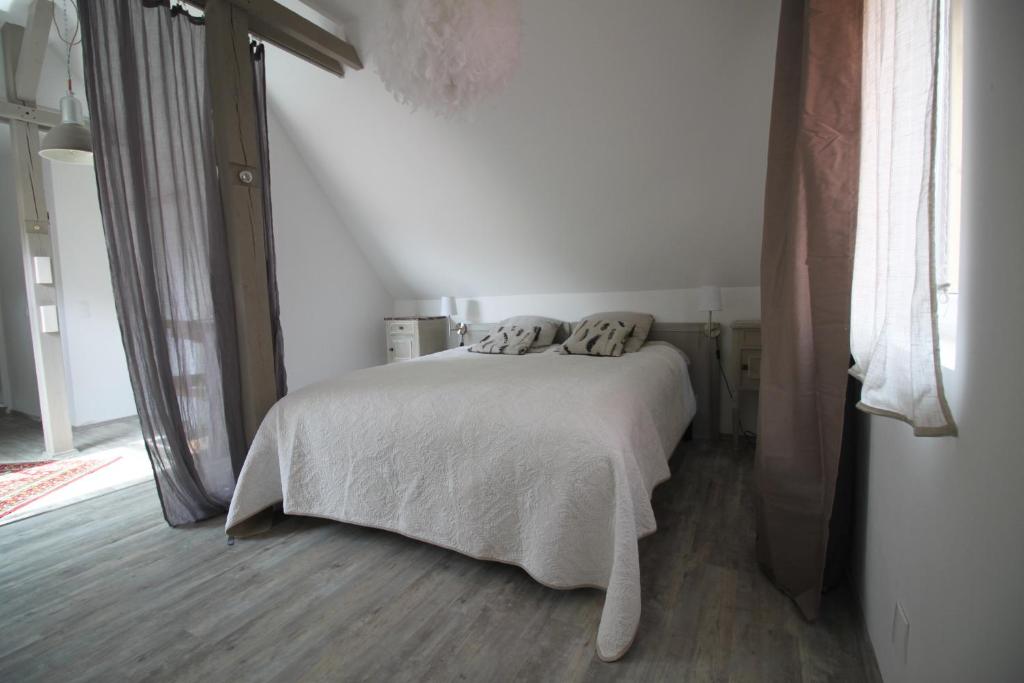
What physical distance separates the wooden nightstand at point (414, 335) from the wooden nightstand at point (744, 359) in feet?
8.12

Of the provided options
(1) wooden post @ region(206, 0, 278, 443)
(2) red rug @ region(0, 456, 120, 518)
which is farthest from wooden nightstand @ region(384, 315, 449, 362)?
(2) red rug @ region(0, 456, 120, 518)

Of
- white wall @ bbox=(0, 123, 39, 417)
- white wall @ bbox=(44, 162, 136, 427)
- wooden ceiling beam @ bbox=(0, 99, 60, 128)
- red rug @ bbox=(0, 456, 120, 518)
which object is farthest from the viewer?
white wall @ bbox=(0, 123, 39, 417)

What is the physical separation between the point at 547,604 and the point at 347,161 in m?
3.32

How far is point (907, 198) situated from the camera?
891 millimetres

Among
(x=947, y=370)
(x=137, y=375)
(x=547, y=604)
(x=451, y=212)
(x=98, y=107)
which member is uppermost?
(x=98, y=107)

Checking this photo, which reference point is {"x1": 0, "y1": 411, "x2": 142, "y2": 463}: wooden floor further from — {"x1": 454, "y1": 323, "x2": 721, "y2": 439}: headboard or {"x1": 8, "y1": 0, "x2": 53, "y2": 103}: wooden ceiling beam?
{"x1": 454, "y1": 323, "x2": 721, "y2": 439}: headboard

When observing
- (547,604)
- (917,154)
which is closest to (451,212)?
(547,604)

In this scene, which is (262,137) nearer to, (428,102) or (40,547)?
(428,102)

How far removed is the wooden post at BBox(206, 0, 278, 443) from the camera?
7.16ft

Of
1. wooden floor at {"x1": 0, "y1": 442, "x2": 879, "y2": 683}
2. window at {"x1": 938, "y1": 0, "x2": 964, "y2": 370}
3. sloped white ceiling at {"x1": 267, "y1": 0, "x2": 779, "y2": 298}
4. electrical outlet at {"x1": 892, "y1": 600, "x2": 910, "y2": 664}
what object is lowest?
wooden floor at {"x1": 0, "y1": 442, "x2": 879, "y2": 683}

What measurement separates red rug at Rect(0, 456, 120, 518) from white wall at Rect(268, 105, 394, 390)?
1.37m

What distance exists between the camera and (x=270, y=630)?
4.85ft

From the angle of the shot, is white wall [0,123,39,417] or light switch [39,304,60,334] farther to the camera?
white wall [0,123,39,417]

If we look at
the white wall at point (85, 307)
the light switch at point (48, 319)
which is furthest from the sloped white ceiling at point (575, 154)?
the white wall at point (85, 307)
